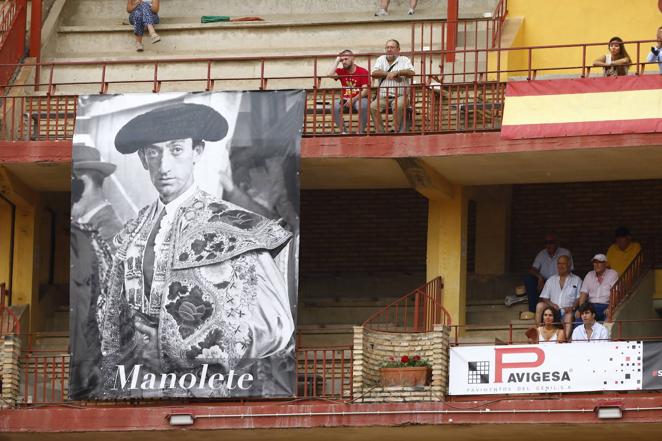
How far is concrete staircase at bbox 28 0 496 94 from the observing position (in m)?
35.0

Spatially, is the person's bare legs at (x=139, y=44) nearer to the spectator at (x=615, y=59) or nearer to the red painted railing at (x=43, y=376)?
the red painted railing at (x=43, y=376)

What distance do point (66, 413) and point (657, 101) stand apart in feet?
30.2

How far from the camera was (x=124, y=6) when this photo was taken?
38406 millimetres

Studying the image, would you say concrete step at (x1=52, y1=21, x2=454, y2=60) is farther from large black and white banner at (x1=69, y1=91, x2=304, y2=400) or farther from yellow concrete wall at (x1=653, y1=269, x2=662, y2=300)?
yellow concrete wall at (x1=653, y1=269, x2=662, y2=300)

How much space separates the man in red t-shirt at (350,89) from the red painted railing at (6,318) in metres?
5.51

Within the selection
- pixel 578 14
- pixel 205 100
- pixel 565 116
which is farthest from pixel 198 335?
pixel 578 14

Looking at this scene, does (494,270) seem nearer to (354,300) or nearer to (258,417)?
(354,300)

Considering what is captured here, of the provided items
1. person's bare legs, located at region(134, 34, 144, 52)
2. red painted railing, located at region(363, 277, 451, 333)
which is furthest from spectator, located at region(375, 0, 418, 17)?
red painted railing, located at region(363, 277, 451, 333)

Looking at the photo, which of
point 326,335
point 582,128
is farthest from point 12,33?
point 582,128

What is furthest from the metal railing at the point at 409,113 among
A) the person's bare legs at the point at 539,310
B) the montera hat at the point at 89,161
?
the person's bare legs at the point at 539,310

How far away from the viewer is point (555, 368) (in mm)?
29062

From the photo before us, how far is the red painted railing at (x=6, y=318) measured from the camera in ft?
104

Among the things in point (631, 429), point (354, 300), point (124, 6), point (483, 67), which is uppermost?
point (124, 6)

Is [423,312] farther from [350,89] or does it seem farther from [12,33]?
[12,33]
